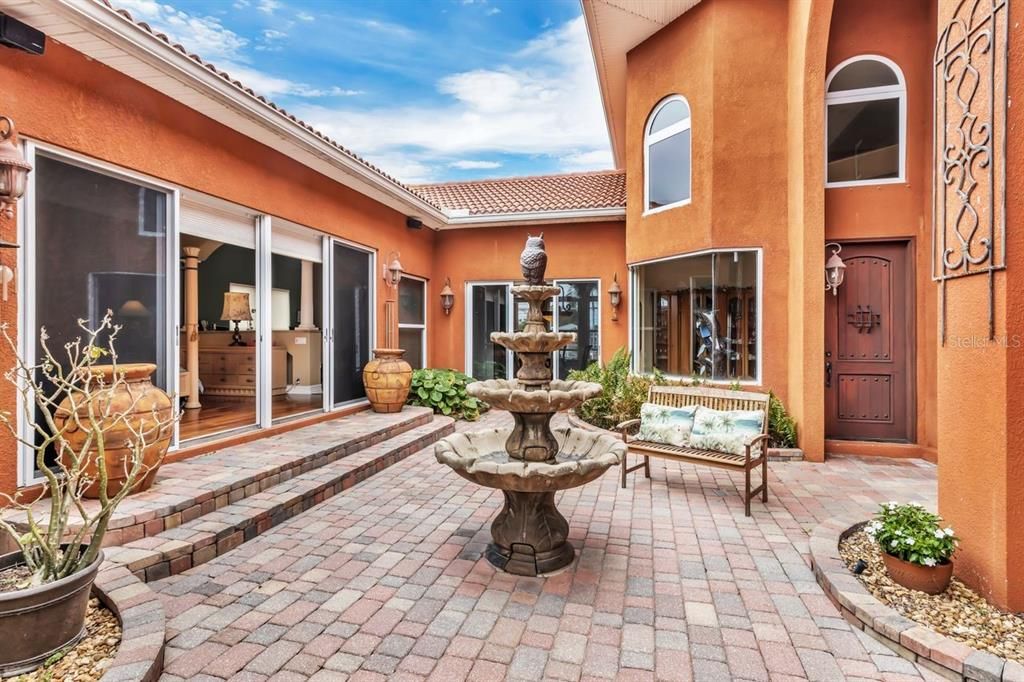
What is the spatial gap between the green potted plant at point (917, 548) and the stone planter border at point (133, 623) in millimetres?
3760

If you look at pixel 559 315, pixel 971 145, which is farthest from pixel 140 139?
pixel 559 315

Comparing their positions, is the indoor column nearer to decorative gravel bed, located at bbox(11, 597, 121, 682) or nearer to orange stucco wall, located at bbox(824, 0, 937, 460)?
decorative gravel bed, located at bbox(11, 597, 121, 682)

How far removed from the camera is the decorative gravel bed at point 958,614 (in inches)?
92.2

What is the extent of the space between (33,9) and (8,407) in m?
2.64

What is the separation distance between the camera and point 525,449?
3.56 meters

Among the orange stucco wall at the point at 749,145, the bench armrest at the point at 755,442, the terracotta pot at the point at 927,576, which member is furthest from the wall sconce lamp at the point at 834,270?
the terracotta pot at the point at 927,576

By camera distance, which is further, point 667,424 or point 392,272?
point 392,272

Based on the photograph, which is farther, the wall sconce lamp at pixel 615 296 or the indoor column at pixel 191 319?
the wall sconce lamp at pixel 615 296

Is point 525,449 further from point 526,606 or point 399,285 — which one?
point 399,285

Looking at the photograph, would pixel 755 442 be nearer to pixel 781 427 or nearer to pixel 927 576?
pixel 927 576

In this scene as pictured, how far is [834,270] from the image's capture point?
612cm

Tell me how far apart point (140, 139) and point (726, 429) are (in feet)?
19.2

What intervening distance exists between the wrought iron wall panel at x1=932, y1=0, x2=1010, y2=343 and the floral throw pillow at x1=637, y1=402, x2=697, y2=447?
225 centimetres

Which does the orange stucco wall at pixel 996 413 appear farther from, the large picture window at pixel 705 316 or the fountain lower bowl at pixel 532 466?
the large picture window at pixel 705 316
